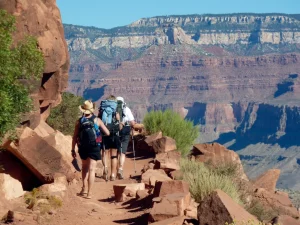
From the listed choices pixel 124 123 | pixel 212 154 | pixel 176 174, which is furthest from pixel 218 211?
pixel 212 154

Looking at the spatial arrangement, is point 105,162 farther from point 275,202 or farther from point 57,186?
point 275,202

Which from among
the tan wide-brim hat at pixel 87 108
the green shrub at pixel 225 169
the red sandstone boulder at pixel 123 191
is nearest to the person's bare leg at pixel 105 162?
the red sandstone boulder at pixel 123 191

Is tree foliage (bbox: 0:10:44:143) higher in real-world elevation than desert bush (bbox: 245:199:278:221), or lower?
higher

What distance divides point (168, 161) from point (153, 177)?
277 cm

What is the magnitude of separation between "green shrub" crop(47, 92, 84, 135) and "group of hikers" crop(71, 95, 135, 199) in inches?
346

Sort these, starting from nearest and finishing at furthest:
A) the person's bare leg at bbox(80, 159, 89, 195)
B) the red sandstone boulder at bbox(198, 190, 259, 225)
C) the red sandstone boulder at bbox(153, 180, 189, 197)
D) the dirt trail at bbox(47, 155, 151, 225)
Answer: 1. the red sandstone boulder at bbox(198, 190, 259, 225)
2. the dirt trail at bbox(47, 155, 151, 225)
3. the red sandstone boulder at bbox(153, 180, 189, 197)
4. the person's bare leg at bbox(80, 159, 89, 195)

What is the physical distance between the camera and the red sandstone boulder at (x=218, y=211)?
10.1 m

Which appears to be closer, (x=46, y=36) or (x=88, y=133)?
(x=88, y=133)

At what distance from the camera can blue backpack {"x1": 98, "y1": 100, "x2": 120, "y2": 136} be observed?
51.4ft

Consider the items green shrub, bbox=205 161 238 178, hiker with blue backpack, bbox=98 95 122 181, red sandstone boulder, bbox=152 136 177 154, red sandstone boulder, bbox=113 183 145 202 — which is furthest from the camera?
red sandstone boulder, bbox=152 136 177 154

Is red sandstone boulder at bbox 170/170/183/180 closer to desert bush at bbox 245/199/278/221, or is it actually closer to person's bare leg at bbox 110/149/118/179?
person's bare leg at bbox 110/149/118/179

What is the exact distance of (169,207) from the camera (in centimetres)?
1118

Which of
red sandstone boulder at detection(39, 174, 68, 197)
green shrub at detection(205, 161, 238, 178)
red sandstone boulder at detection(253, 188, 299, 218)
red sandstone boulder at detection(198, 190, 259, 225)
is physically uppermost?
red sandstone boulder at detection(198, 190, 259, 225)

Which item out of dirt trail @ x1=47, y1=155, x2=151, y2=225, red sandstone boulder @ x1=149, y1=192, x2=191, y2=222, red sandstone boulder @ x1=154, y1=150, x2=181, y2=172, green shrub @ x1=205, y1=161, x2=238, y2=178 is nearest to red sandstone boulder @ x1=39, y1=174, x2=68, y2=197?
dirt trail @ x1=47, y1=155, x2=151, y2=225
